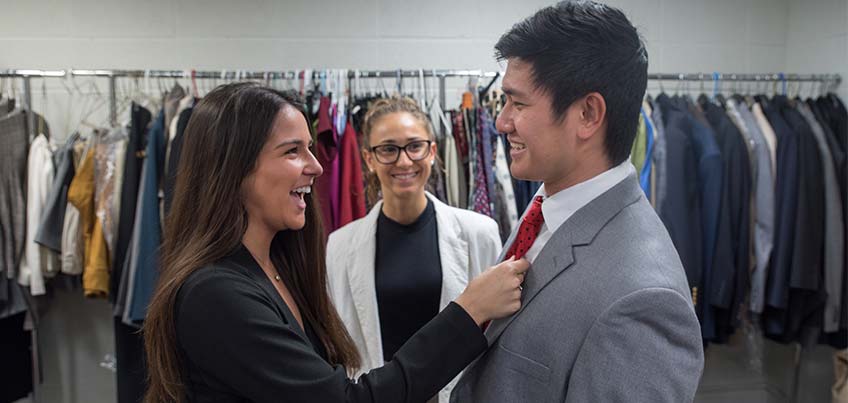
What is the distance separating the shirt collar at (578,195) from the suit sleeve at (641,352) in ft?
0.76

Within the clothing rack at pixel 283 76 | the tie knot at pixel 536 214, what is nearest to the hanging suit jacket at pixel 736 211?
the clothing rack at pixel 283 76

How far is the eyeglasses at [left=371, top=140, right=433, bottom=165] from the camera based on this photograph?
1944 mm

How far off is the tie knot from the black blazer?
0.77 ft

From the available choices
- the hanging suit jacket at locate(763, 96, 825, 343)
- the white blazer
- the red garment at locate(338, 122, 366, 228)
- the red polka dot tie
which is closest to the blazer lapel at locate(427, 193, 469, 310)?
the white blazer

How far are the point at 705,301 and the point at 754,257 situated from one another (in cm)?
29

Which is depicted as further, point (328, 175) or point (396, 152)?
point (328, 175)

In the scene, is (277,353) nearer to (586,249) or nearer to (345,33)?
(586,249)

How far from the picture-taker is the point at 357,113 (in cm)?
260

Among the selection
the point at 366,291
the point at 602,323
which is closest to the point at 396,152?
the point at 366,291

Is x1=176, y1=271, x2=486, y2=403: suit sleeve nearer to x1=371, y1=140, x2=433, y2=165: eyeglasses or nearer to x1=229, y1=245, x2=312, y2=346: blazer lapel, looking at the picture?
x1=229, y1=245, x2=312, y2=346: blazer lapel

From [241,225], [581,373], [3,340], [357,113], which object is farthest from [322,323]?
[3,340]

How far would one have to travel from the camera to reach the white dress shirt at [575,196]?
1.07 meters

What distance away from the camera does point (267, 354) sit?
1.04 metres

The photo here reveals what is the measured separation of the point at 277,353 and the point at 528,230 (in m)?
0.52
